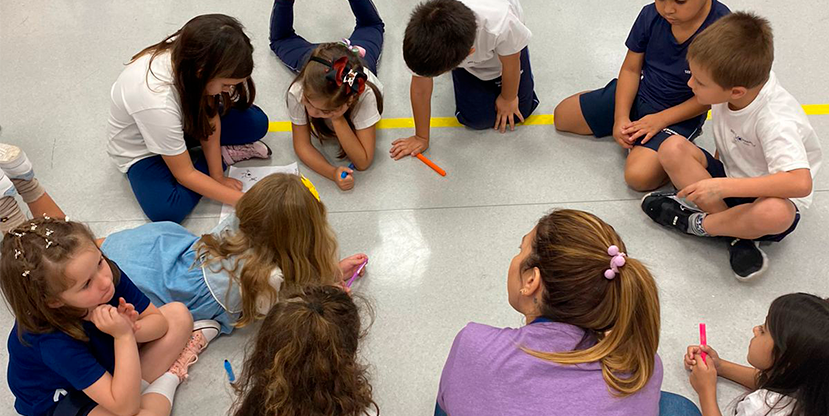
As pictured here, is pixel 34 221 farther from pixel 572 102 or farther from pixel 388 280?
pixel 572 102

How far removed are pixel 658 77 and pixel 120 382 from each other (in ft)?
6.74

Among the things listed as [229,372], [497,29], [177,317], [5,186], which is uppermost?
[497,29]

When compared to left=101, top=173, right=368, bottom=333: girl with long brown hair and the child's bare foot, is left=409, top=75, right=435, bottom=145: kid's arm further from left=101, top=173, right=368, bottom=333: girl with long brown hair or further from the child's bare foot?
the child's bare foot

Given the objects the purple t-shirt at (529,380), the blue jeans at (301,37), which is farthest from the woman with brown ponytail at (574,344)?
the blue jeans at (301,37)

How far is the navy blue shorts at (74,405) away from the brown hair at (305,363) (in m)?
0.63

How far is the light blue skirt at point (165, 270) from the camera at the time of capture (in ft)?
6.63

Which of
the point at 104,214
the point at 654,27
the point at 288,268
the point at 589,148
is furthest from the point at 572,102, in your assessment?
the point at 104,214

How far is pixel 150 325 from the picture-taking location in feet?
6.10

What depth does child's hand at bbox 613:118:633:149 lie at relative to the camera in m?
2.46

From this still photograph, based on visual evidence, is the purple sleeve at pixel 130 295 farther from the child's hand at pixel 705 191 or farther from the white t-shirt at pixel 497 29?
the child's hand at pixel 705 191

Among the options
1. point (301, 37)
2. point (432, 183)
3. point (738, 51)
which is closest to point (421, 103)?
point (432, 183)

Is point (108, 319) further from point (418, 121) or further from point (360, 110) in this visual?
point (418, 121)

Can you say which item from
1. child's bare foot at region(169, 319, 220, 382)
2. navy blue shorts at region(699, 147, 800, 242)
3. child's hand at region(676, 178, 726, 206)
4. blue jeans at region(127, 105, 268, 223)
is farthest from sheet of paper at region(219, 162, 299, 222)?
navy blue shorts at region(699, 147, 800, 242)

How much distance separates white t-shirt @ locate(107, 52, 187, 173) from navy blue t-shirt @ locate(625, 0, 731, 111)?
166cm
